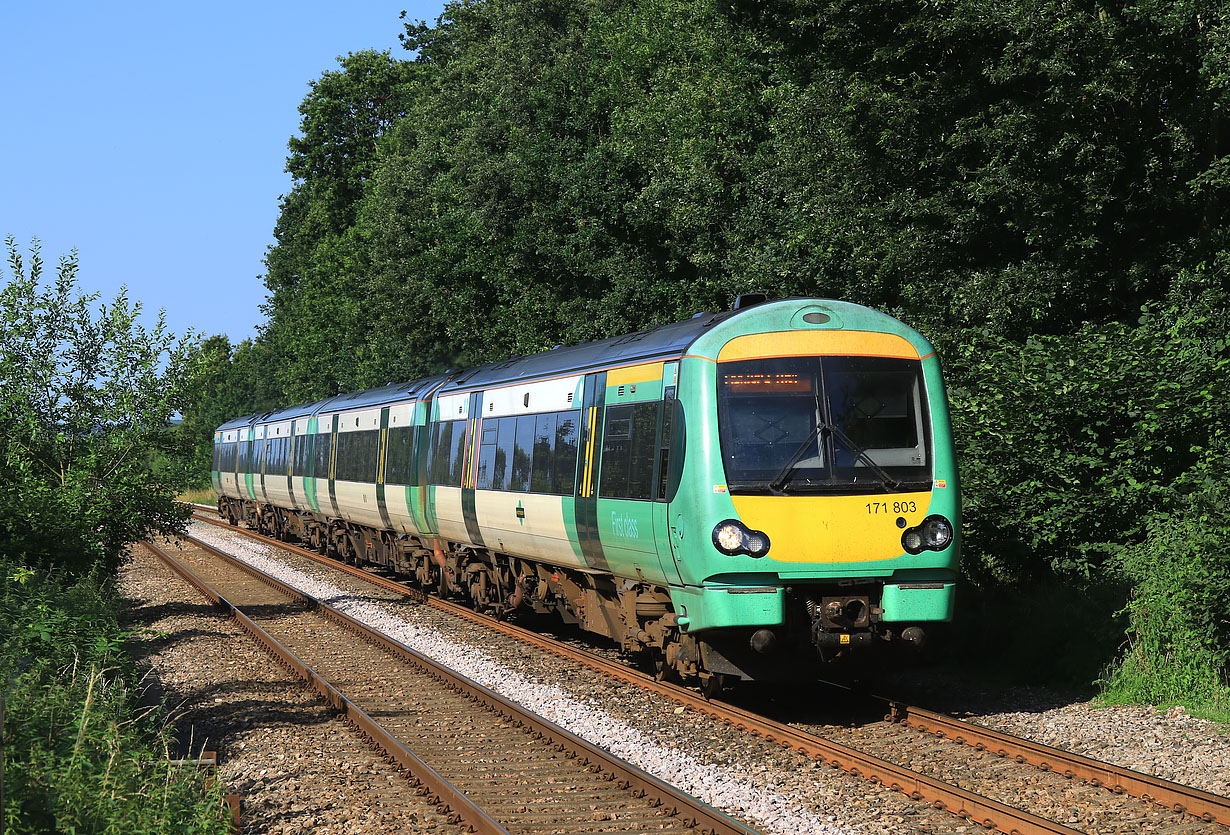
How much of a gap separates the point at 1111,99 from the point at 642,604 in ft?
27.9

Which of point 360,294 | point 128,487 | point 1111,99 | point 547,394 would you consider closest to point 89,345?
point 128,487

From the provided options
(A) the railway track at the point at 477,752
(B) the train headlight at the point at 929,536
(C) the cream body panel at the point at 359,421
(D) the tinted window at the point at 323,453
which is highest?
(C) the cream body panel at the point at 359,421

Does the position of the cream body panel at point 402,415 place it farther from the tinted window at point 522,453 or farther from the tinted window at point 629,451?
the tinted window at point 629,451

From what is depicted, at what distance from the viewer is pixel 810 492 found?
30.9 ft

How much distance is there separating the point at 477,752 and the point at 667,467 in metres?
2.75

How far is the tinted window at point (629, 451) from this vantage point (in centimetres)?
1067

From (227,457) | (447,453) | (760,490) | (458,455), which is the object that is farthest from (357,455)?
(227,457)

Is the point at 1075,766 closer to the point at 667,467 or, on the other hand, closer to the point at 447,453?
the point at 667,467

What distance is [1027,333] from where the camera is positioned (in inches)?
632

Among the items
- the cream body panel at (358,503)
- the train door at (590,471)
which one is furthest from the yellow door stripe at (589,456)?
the cream body panel at (358,503)

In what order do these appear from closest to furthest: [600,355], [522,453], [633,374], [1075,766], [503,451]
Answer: [1075,766], [633,374], [600,355], [522,453], [503,451]

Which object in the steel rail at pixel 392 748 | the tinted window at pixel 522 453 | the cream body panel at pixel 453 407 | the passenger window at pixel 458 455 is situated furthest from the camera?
the cream body panel at pixel 453 407

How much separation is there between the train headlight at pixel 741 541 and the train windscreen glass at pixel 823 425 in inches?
11.7

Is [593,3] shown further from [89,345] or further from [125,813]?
[125,813]
